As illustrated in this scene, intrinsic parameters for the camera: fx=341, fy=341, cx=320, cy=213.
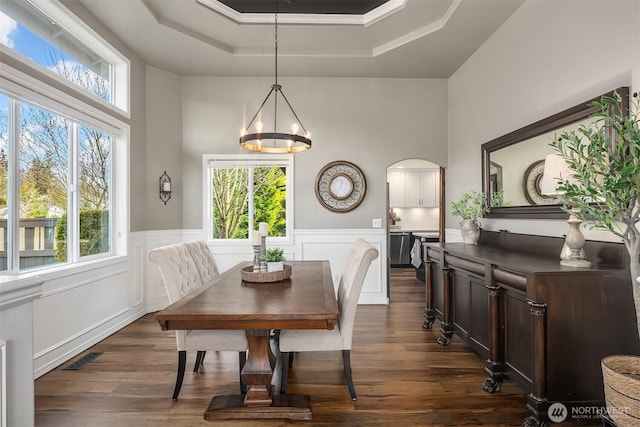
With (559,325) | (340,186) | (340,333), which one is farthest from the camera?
(340,186)

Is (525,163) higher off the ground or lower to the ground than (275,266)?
higher

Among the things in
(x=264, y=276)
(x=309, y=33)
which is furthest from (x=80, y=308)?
(x=309, y=33)

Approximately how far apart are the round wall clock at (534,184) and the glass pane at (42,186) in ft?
13.4

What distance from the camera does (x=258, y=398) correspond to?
2.15 meters

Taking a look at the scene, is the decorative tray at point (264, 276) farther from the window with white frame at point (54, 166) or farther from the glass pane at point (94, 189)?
the glass pane at point (94, 189)

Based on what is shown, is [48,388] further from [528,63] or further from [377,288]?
[528,63]

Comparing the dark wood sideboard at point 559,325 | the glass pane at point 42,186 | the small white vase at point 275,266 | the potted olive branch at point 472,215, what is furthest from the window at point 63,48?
the potted olive branch at point 472,215

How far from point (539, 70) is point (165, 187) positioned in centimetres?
435

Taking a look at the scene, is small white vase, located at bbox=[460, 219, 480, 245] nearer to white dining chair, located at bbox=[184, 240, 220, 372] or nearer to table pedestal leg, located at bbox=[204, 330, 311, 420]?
table pedestal leg, located at bbox=[204, 330, 311, 420]

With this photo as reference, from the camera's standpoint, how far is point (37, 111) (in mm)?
2766

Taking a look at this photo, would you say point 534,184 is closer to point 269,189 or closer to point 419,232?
point 269,189

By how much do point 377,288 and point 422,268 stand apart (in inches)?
65.3

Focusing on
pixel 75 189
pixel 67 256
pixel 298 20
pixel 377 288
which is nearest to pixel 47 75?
pixel 75 189

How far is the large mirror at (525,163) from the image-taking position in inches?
97.5
